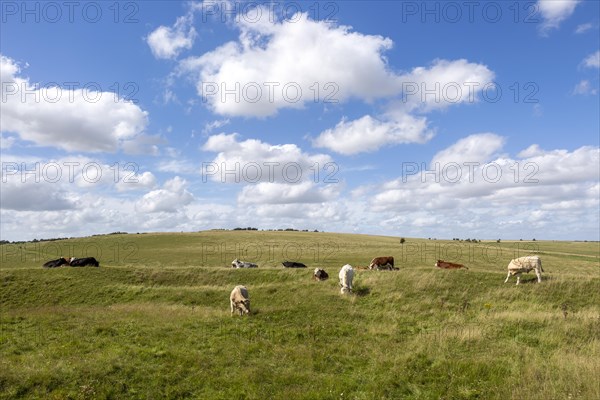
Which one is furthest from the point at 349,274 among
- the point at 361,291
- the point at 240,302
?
the point at 240,302

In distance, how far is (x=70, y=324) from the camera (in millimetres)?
17797

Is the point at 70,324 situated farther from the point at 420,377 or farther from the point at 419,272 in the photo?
the point at 419,272

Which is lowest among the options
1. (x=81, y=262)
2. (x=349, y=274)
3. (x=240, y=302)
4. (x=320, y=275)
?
(x=240, y=302)

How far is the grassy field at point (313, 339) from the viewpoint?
9.82 m

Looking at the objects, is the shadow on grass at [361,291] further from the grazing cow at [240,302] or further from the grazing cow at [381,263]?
the grazing cow at [381,263]

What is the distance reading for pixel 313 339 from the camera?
14.2 m

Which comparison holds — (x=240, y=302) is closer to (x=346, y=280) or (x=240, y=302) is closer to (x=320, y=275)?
(x=346, y=280)

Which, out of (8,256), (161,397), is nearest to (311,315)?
(161,397)

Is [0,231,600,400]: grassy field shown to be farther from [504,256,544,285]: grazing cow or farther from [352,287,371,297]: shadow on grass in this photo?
Result: [504,256,544,285]: grazing cow

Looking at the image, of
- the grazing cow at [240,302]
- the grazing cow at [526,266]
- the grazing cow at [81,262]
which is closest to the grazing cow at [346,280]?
the grazing cow at [240,302]

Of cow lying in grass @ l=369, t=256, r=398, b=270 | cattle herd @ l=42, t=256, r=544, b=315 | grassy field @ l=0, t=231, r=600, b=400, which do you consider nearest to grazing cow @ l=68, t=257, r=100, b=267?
grassy field @ l=0, t=231, r=600, b=400

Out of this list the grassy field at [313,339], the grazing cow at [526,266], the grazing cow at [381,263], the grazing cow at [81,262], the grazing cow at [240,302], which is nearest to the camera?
the grassy field at [313,339]

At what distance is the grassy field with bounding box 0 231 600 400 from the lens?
387 inches

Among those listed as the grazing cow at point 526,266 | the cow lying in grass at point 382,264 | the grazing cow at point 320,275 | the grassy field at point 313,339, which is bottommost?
the grassy field at point 313,339
